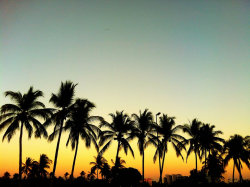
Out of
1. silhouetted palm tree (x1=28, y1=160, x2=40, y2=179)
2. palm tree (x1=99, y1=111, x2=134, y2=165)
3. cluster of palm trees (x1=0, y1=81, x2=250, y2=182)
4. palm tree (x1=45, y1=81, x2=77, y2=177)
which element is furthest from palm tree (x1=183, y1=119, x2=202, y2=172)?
silhouetted palm tree (x1=28, y1=160, x2=40, y2=179)

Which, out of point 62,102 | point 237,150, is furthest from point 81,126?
point 237,150

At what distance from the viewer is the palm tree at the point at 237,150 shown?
4438 cm

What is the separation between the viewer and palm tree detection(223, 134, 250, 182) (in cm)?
4438

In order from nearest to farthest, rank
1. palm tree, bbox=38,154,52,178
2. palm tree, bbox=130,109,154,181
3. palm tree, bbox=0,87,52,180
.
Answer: palm tree, bbox=0,87,52,180
palm tree, bbox=130,109,154,181
palm tree, bbox=38,154,52,178

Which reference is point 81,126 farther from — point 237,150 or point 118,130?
point 237,150

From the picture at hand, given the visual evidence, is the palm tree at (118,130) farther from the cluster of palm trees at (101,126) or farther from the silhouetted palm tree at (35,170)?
the silhouetted palm tree at (35,170)

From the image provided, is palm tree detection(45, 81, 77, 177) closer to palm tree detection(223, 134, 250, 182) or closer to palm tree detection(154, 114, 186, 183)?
palm tree detection(154, 114, 186, 183)

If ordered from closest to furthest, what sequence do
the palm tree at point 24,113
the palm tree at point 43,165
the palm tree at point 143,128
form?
the palm tree at point 24,113
the palm tree at point 143,128
the palm tree at point 43,165

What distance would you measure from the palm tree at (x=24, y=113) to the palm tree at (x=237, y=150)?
37.5m

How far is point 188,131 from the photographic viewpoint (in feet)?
133

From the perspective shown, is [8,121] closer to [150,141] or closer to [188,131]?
[150,141]

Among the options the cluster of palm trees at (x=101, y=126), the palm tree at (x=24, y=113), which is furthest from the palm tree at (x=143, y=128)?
the palm tree at (x=24, y=113)

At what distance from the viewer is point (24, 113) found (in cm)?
2577

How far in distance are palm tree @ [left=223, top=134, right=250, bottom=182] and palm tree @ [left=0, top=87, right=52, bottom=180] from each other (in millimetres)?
37500
